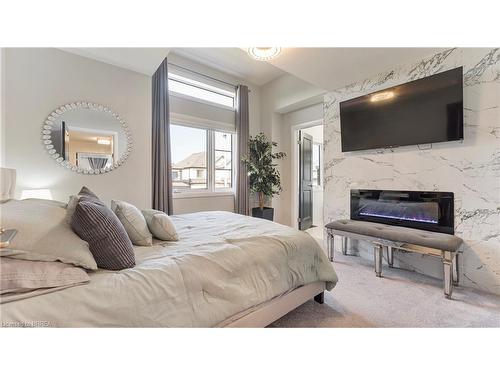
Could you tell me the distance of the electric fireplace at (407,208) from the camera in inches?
89.4

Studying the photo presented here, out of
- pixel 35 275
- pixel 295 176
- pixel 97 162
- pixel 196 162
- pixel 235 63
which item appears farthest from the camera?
pixel 295 176

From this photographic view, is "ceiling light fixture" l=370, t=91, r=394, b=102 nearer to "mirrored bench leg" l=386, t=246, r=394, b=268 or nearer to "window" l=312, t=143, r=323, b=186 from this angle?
"mirrored bench leg" l=386, t=246, r=394, b=268

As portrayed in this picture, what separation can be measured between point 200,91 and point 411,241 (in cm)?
393

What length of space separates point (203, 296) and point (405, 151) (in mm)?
2796

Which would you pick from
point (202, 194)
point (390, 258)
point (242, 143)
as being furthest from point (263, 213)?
point (390, 258)

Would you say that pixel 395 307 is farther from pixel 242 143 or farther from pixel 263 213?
pixel 242 143

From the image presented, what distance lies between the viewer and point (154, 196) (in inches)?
126

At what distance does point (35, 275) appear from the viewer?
2.81 feet

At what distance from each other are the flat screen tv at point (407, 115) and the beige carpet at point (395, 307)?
1530 mm

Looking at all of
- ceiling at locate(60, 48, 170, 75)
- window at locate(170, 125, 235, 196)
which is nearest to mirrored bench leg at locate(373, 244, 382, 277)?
window at locate(170, 125, 235, 196)


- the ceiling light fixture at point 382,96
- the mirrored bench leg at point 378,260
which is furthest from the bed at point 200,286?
the ceiling light fixture at point 382,96
